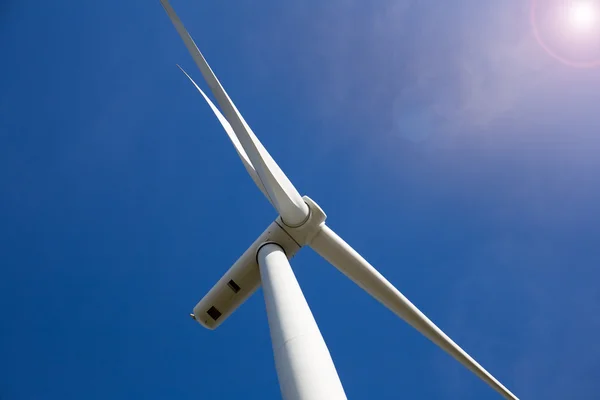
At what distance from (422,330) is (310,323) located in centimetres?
656

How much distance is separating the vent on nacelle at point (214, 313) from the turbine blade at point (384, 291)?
3.50 meters

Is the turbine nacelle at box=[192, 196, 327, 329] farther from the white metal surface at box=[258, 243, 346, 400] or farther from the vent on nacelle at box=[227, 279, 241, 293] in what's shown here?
the white metal surface at box=[258, 243, 346, 400]

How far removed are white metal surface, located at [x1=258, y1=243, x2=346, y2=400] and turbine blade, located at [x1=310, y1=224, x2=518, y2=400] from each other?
352 centimetres

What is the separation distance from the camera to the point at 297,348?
5777 millimetres

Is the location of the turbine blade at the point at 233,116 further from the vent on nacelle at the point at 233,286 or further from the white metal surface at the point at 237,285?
the vent on nacelle at the point at 233,286

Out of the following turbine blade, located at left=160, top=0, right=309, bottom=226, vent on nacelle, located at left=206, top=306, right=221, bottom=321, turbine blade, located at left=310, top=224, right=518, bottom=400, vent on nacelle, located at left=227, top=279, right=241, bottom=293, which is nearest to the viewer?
turbine blade, located at left=160, top=0, right=309, bottom=226

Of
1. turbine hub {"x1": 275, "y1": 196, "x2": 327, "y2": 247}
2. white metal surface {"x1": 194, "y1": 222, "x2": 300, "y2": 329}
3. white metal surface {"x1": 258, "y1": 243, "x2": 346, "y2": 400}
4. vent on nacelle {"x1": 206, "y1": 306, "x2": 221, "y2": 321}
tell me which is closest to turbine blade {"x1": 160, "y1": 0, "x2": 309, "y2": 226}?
turbine hub {"x1": 275, "y1": 196, "x2": 327, "y2": 247}

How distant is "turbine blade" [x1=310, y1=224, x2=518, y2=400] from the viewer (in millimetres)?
11586

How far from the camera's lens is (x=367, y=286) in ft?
38.8

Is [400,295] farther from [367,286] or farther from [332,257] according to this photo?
[332,257]

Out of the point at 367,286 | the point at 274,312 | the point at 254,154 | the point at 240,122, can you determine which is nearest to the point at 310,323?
the point at 274,312

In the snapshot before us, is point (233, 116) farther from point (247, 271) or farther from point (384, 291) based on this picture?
point (384, 291)

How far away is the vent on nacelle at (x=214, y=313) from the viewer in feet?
40.9

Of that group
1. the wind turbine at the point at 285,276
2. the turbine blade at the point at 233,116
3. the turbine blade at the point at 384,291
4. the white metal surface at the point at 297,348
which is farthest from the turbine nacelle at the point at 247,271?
the white metal surface at the point at 297,348
